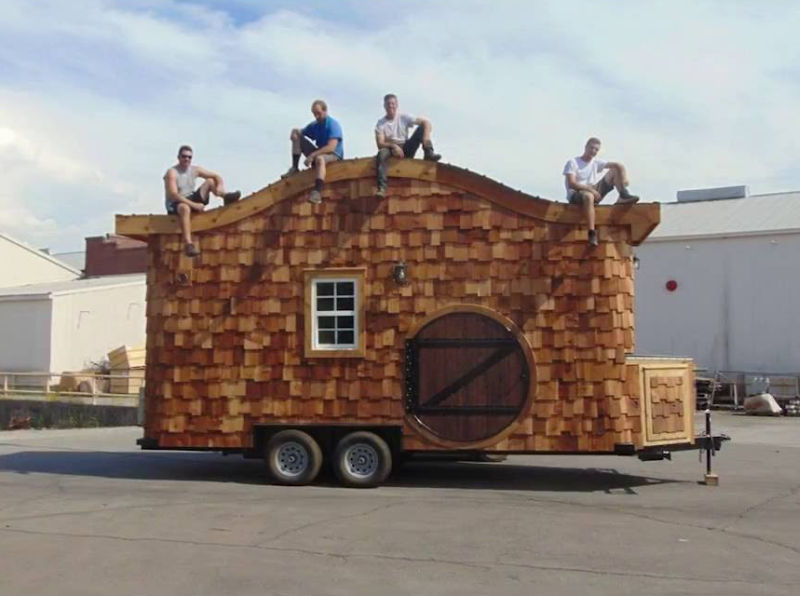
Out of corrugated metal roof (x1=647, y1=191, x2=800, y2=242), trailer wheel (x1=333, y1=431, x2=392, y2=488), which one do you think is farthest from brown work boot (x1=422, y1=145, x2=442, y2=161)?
corrugated metal roof (x1=647, y1=191, x2=800, y2=242)

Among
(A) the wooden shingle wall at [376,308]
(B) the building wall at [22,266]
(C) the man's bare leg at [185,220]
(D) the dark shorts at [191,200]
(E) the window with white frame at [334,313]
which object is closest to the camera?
(A) the wooden shingle wall at [376,308]

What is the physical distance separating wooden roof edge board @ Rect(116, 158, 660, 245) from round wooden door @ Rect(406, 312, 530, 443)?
1489 mm

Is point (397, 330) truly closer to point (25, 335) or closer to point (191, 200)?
point (191, 200)

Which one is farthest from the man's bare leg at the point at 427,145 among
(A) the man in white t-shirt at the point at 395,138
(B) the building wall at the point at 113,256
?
(B) the building wall at the point at 113,256

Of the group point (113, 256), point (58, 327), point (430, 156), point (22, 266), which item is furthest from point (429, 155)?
point (113, 256)

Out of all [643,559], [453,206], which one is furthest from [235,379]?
[643,559]

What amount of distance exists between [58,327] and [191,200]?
2580 cm

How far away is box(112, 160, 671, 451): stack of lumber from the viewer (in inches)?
489

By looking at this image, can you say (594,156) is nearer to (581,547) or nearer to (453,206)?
(453,206)

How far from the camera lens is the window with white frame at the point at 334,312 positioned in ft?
42.7

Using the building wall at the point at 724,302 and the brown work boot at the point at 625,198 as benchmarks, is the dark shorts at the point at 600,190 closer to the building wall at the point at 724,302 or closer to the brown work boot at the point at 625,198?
the brown work boot at the point at 625,198

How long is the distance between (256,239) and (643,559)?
6.79 meters

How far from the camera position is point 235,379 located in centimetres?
1329

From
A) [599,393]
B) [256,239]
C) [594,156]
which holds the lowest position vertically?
[599,393]
